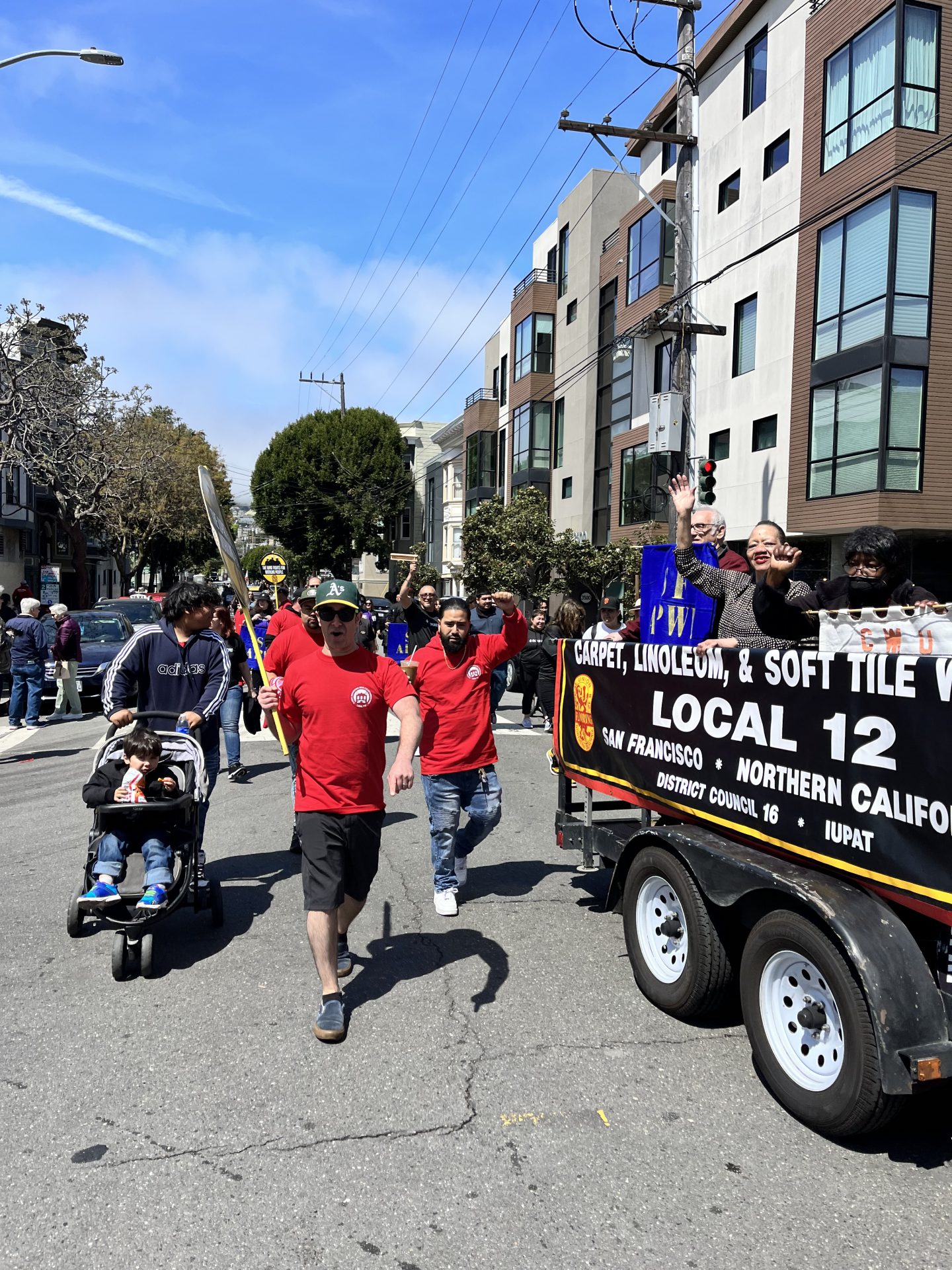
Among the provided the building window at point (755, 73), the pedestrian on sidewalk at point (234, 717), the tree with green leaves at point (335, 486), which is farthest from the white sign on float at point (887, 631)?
the tree with green leaves at point (335, 486)

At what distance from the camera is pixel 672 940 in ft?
14.2

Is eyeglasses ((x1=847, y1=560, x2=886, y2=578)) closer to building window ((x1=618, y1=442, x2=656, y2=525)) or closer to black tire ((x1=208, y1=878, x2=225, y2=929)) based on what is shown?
black tire ((x1=208, y1=878, x2=225, y2=929))

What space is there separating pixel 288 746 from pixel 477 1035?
2223 mm

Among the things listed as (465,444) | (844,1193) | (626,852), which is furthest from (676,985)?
(465,444)

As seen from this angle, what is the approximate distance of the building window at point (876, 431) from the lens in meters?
17.4

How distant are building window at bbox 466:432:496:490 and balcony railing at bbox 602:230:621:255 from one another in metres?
12.2

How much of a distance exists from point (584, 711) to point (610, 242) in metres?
29.9

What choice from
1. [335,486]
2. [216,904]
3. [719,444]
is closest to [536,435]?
[719,444]

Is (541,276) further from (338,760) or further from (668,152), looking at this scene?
(338,760)

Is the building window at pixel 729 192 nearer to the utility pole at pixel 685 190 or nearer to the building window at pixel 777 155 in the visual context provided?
the building window at pixel 777 155

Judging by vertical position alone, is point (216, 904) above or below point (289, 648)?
below

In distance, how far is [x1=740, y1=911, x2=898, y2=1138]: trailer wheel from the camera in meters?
3.01

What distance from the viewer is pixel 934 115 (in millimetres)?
17266

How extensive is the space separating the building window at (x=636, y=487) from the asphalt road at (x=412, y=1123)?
22.6m
